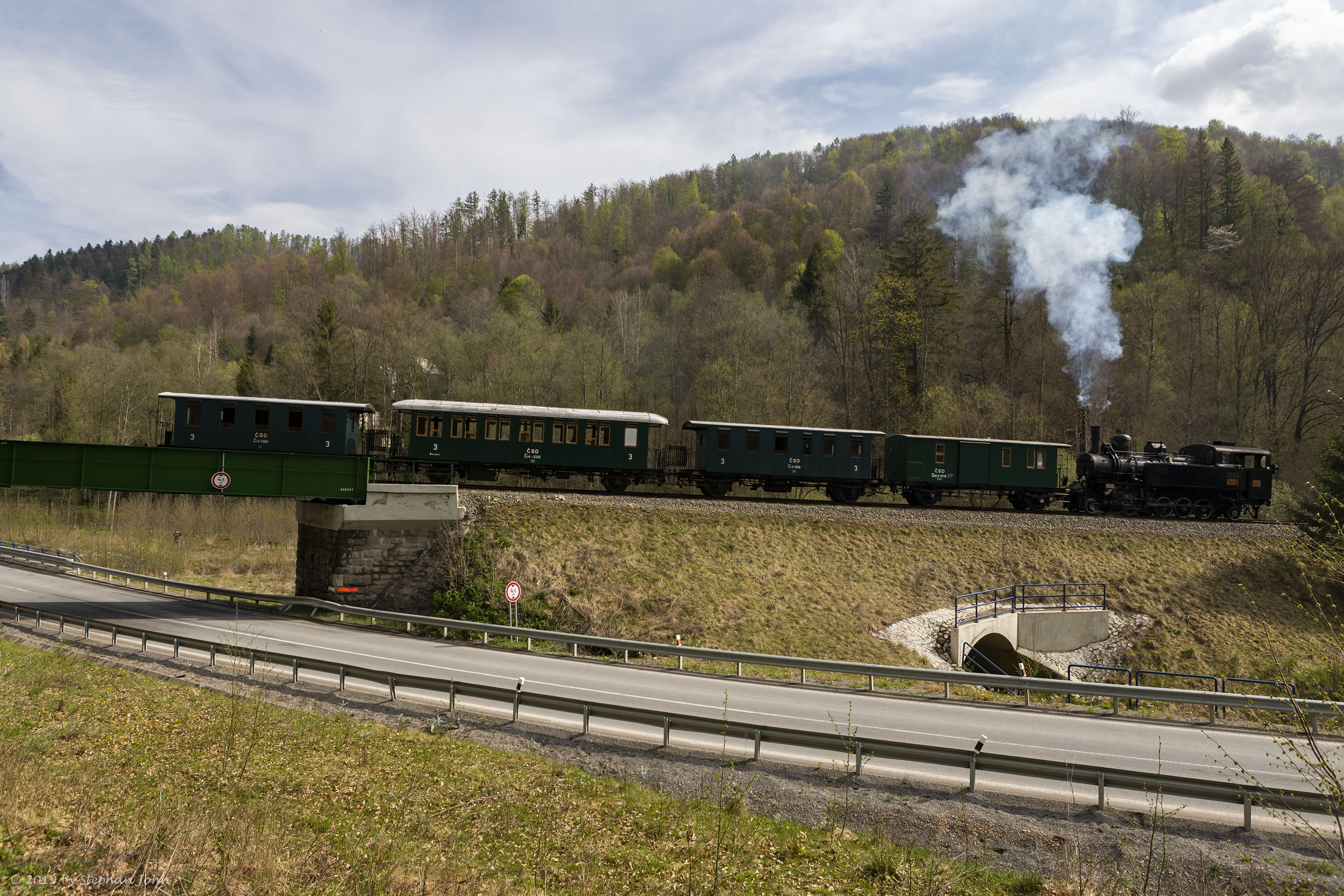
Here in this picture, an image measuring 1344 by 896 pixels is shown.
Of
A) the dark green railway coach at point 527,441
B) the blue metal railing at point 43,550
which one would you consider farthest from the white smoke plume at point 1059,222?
the blue metal railing at point 43,550

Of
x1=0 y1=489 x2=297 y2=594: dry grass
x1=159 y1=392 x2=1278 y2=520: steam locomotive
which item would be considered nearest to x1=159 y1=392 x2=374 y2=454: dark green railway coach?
x1=159 y1=392 x2=1278 y2=520: steam locomotive

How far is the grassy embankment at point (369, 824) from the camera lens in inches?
298

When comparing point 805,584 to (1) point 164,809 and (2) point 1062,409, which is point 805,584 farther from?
(2) point 1062,409

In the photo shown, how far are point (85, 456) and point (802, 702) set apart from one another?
21094 millimetres

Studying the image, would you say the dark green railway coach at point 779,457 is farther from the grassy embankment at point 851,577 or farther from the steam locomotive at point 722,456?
the grassy embankment at point 851,577

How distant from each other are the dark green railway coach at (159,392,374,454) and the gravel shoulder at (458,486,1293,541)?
5323mm

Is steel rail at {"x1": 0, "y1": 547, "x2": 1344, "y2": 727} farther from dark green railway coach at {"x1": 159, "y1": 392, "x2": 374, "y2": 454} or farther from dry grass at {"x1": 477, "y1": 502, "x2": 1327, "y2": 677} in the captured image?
dark green railway coach at {"x1": 159, "y1": 392, "x2": 374, "y2": 454}

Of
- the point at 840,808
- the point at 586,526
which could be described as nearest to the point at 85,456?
the point at 586,526

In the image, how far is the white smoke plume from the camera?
43781 mm

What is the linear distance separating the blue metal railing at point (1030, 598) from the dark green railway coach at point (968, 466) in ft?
22.0

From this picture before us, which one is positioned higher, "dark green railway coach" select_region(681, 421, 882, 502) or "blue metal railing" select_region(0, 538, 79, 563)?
"dark green railway coach" select_region(681, 421, 882, 502)

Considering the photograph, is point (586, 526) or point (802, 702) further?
point (586, 526)

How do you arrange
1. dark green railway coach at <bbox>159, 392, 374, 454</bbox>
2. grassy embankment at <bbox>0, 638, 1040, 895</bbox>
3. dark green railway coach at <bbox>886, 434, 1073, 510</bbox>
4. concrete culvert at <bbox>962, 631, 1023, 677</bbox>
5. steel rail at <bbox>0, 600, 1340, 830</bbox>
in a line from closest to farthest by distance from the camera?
grassy embankment at <bbox>0, 638, 1040, 895</bbox>
steel rail at <bbox>0, 600, 1340, 830</bbox>
concrete culvert at <bbox>962, 631, 1023, 677</bbox>
dark green railway coach at <bbox>159, 392, 374, 454</bbox>
dark green railway coach at <bbox>886, 434, 1073, 510</bbox>

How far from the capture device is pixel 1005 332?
51.5m
